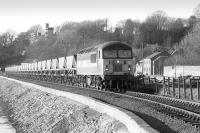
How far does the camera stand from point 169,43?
358 ft

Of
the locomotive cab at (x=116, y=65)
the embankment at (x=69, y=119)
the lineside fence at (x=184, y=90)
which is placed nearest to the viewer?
the embankment at (x=69, y=119)

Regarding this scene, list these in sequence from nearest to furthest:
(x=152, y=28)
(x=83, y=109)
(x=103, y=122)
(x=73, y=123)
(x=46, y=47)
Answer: (x=103, y=122) → (x=73, y=123) → (x=83, y=109) → (x=152, y=28) → (x=46, y=47)

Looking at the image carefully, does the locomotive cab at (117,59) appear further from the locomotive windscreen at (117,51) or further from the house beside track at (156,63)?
the house beside track at (156,63)

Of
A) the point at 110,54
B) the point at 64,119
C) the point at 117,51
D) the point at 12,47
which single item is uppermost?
the point at 12,47

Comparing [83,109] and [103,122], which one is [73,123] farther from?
[103,122]

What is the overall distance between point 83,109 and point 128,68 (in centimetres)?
1162

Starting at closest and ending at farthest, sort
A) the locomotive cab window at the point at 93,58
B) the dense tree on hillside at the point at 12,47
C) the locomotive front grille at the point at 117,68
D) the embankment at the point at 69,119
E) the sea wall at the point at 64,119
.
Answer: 1. the embankment at the point at 69,119
2. the sea wall at the point at 64,119
3. the locomotive front grille at the point at 117,68
4. the locomotive cab window at the point at 93,58
5. the dense tree on hillside at the point at 12,47

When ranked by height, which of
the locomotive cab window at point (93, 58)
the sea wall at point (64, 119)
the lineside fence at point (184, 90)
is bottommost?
the sea wall at point (64, 119)

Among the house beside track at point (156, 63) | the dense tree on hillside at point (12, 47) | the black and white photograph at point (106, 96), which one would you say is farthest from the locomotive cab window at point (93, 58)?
the dense tree on hillside at point (12, 47)

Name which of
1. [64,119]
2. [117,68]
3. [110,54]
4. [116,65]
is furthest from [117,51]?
[64,119]

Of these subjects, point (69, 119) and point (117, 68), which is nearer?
point (69, 119)

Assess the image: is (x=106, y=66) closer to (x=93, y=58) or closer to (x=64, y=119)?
(x=93, y=58)

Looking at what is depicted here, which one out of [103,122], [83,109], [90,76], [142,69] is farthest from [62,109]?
[142,69]

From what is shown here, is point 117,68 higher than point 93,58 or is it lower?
lower
